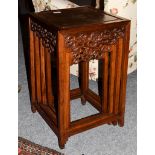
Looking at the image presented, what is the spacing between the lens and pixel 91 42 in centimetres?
125

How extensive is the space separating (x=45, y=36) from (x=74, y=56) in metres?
0.18

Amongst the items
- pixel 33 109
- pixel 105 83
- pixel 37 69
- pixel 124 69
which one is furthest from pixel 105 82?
pixel 33 109

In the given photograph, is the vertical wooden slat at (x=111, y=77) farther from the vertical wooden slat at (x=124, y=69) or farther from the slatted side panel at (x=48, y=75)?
the slatted side panel at (x=48, y=75)

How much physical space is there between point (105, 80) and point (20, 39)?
1.61 metres

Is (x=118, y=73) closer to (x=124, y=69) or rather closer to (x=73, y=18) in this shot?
(x=124, y=69)

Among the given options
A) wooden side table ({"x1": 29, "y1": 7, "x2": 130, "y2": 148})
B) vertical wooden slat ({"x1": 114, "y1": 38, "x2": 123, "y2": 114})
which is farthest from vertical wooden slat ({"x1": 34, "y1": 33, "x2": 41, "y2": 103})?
vertical wooden slat ({"x1": 114, "y1": 38, "x2": 123, "y2": 114})

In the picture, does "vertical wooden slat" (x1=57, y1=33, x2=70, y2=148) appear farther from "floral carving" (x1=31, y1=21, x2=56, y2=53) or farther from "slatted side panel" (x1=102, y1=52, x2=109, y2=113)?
"slatted side panel" (x1=102, y1=52, x2=109, y2=113)

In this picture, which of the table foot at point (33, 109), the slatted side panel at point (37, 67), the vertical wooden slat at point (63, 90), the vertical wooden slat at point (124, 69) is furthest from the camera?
the table foot at point (33, 109)

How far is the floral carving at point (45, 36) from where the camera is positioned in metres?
1.24

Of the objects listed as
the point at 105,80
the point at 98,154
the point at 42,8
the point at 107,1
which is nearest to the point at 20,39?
the point at 42,8

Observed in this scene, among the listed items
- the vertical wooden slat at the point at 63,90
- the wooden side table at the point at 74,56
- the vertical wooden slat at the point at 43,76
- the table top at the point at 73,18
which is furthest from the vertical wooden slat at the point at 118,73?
the vertical wooden slat at the point at 43,76

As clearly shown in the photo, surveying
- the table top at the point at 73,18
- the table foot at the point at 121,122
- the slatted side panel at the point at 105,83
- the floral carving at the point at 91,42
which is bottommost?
the table foot at the point at 121,122

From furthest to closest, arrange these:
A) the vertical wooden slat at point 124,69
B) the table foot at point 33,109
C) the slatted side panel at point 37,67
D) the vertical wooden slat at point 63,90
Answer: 1. the table foot at point 33,109
2. the slatted side panel at point 37,67
3. the vertical wooden slat at point 124,69
4. the vertical wooden slat at point 63,90
